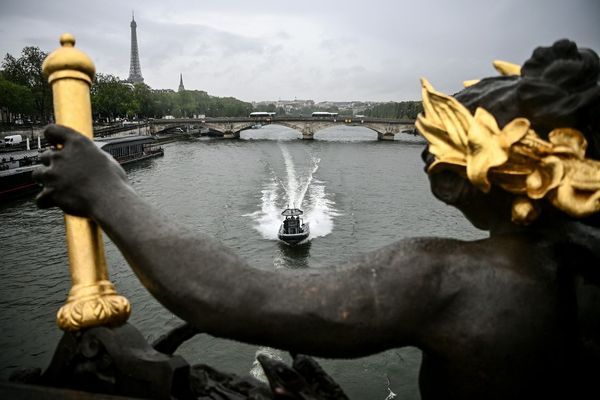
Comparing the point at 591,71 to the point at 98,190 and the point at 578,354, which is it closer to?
the point at 578,354

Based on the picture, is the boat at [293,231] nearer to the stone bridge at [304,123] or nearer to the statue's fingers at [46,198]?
the statue's fingers at [46,198]

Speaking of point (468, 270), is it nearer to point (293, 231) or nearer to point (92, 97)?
point (293, 231)

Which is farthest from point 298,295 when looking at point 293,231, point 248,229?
point 248,229

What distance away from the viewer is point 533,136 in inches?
51.7

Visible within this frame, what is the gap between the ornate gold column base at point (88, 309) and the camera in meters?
1.50

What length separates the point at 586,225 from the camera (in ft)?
4.66

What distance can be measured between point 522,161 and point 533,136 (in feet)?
0.23

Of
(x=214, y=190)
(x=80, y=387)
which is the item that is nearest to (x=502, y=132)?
(x=80, y=387)

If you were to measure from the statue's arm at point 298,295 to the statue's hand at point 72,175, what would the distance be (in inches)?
9.0

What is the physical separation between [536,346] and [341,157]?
1584 inches

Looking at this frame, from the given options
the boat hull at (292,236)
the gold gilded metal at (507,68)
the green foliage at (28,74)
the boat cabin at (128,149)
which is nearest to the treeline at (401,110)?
the boat cabin at (128,149)

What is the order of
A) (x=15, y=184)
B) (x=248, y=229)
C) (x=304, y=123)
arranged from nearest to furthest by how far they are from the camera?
(x=248, y=229)
(x=15, y=184)
(x=304, y=123)

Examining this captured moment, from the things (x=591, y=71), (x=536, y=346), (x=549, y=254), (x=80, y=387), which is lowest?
(x=80, y=387)

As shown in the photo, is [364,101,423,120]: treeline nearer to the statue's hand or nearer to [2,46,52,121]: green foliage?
[2,46,52,121]: green foliage
